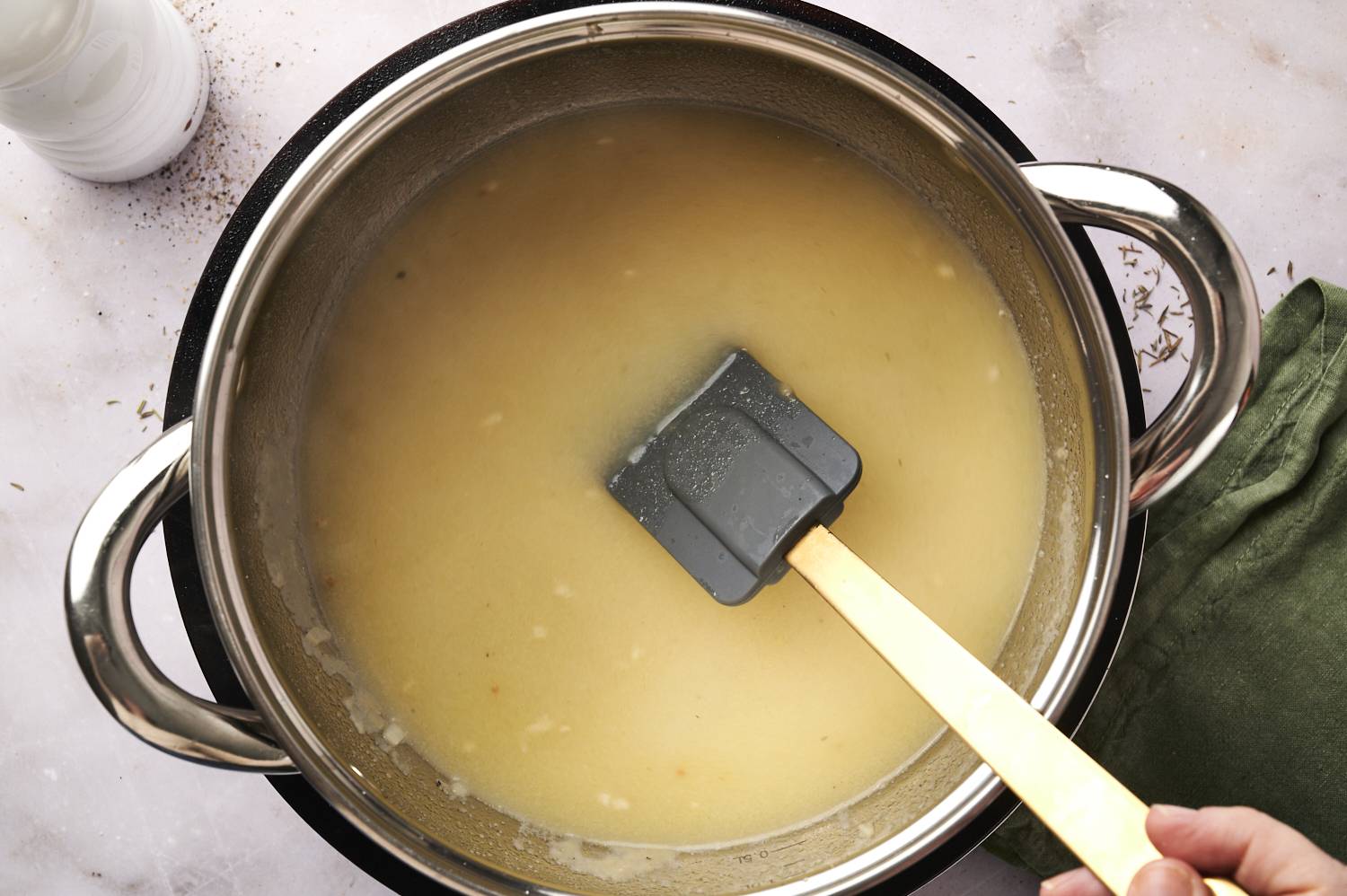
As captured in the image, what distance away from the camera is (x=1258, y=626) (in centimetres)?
86

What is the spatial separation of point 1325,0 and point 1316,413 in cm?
41

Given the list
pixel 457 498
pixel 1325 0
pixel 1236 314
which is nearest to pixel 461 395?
pixel 457 498

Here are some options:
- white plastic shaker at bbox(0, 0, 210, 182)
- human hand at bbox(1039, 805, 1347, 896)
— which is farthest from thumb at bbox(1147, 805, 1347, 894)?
white plastic shaker at bbox(0, 0, 210, 182)

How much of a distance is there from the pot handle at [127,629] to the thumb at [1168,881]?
549 millimetres

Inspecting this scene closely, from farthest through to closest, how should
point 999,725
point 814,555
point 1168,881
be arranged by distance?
point 814,555 < point 999,725 < point 1168,881

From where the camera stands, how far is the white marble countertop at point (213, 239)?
3.04ft

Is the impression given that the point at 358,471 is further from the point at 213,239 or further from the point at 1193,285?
the point at 1193,285

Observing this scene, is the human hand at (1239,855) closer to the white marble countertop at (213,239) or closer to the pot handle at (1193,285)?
the pot handle at (1193,285)

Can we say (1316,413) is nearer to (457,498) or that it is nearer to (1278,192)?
(1278,192)

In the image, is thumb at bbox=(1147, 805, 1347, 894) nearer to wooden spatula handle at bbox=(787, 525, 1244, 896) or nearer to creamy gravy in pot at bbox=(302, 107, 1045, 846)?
wooden spatula handle at bbox=(787, 525, 1244, 896)

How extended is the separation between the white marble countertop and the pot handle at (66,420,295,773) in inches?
Answer: 11.7

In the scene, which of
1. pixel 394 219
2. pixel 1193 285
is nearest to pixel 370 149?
pixel 394 219

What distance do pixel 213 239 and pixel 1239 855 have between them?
0.93m

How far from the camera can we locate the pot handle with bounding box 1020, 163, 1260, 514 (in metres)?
0.63
